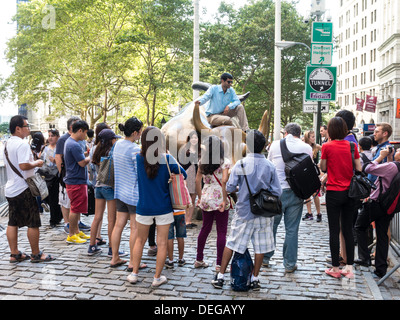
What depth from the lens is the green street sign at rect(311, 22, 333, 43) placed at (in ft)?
33.6

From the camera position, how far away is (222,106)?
9.85 metres

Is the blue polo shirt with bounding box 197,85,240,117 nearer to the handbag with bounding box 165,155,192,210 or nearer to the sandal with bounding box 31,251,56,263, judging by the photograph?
the handbag with bounding box 165,155,192,210

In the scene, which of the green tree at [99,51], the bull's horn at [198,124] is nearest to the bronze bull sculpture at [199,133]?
the bull's horn at [198,124]

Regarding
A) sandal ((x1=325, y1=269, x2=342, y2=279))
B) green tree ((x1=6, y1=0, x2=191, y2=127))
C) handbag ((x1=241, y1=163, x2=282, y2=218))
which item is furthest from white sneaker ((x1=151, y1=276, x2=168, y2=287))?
green tree ((x1=6, y1=0, x2=191, y2=127))

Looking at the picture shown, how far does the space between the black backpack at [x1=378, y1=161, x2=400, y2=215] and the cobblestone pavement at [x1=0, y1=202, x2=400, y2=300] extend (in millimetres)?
952

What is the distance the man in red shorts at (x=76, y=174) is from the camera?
7285 mm

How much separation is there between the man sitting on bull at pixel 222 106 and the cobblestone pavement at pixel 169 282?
341 centimetres

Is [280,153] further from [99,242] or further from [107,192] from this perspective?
[99,242]

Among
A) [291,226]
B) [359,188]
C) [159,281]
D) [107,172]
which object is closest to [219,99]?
[107,172]

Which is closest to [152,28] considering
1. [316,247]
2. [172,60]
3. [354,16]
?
[172,60]

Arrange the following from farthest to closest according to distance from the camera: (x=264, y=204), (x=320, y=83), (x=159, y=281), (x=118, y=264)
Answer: (x=320, y=83), (x=118, y=264), (x=159, y=281), (x=264, y=204)

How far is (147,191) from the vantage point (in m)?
5.39

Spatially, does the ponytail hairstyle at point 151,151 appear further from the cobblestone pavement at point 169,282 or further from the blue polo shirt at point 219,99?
the blue polo shirt at point 219,99

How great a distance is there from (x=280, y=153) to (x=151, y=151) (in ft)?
6.64
